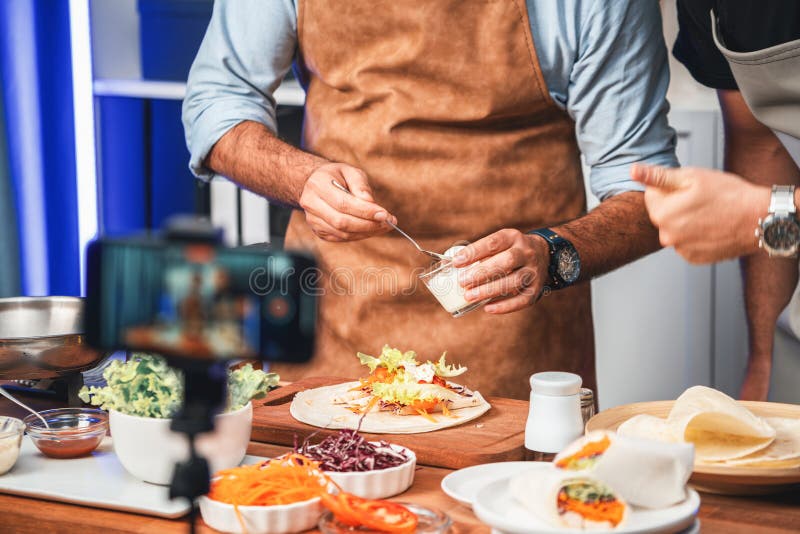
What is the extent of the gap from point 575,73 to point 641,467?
131 centimetres

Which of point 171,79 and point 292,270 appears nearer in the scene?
point 292,270

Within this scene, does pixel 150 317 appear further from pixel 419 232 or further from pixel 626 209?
pixel 626 209

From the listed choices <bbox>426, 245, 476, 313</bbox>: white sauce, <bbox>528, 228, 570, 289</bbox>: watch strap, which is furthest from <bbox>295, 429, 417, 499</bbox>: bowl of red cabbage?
<bbox>528, 228, 570, 289</bbox>: watch strap

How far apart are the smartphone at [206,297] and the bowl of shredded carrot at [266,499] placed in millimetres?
277

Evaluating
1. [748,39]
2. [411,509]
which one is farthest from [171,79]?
[411,509]

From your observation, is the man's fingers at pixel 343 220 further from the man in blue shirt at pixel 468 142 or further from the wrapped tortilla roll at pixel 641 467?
the wrapped tortilla roll at pixel 641 467

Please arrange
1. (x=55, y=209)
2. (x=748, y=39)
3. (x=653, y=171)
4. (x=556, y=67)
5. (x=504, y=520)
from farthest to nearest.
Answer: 1. (x=55, y=209)
2. (x=556, y=67)
3. (x=748, y=39)
4. (x=653, y=171)
5. (x=504, y=520)

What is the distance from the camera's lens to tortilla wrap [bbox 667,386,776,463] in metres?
1.23

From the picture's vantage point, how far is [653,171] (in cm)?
144

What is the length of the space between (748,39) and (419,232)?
0.80 m

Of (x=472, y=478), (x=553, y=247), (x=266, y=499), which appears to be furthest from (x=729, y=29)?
(x=266, y=499)

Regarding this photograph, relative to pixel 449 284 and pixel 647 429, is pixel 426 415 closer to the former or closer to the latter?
pixel 449 284

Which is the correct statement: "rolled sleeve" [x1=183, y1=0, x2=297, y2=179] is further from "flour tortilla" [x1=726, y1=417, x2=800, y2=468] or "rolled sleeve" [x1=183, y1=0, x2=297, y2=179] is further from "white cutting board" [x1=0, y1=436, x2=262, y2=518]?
"flour tortilla" [x1=726, y1=417, x2=800, y2=468]

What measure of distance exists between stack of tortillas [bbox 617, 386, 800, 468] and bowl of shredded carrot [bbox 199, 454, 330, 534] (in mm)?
416
